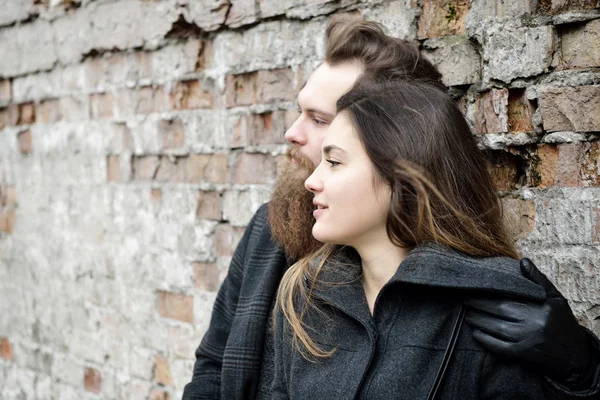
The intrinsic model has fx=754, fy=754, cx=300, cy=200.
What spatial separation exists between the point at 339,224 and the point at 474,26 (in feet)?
2.53

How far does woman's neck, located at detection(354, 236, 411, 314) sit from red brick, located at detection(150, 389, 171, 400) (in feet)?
5.41

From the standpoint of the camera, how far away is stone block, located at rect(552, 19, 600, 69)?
1.88 meters

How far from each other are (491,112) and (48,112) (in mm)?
2547

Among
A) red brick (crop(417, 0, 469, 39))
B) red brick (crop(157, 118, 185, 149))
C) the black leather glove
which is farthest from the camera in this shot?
red brick (crop(157, 118, 185, 149))

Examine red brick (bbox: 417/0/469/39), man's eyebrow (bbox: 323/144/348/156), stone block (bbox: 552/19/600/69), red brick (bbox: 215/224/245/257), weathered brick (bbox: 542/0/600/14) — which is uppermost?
red brick (bbox: 417/0/469/39)

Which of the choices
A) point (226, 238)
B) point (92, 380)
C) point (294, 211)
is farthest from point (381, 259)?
point (92, 380)

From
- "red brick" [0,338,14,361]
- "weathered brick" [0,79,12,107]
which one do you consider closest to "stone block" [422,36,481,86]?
"weathered brick" [0,79,12,107]

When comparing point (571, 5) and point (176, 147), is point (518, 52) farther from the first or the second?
point (176, 147)

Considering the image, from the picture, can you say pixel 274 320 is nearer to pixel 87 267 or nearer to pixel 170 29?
pixel 170 29

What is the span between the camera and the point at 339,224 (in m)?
1.76

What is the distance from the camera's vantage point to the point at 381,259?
182 cm

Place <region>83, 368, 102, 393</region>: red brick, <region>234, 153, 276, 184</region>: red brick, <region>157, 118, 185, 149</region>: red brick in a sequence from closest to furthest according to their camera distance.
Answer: <region>234, 153, 276, 184</region>: red brick, <region>157, 118, 185, 149</region>: red brick, <region>83, 368, 102, 393</region>: red brick

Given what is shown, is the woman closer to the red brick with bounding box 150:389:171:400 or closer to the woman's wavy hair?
the woman's wavy hair

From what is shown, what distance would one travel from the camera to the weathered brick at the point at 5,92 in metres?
4.12
